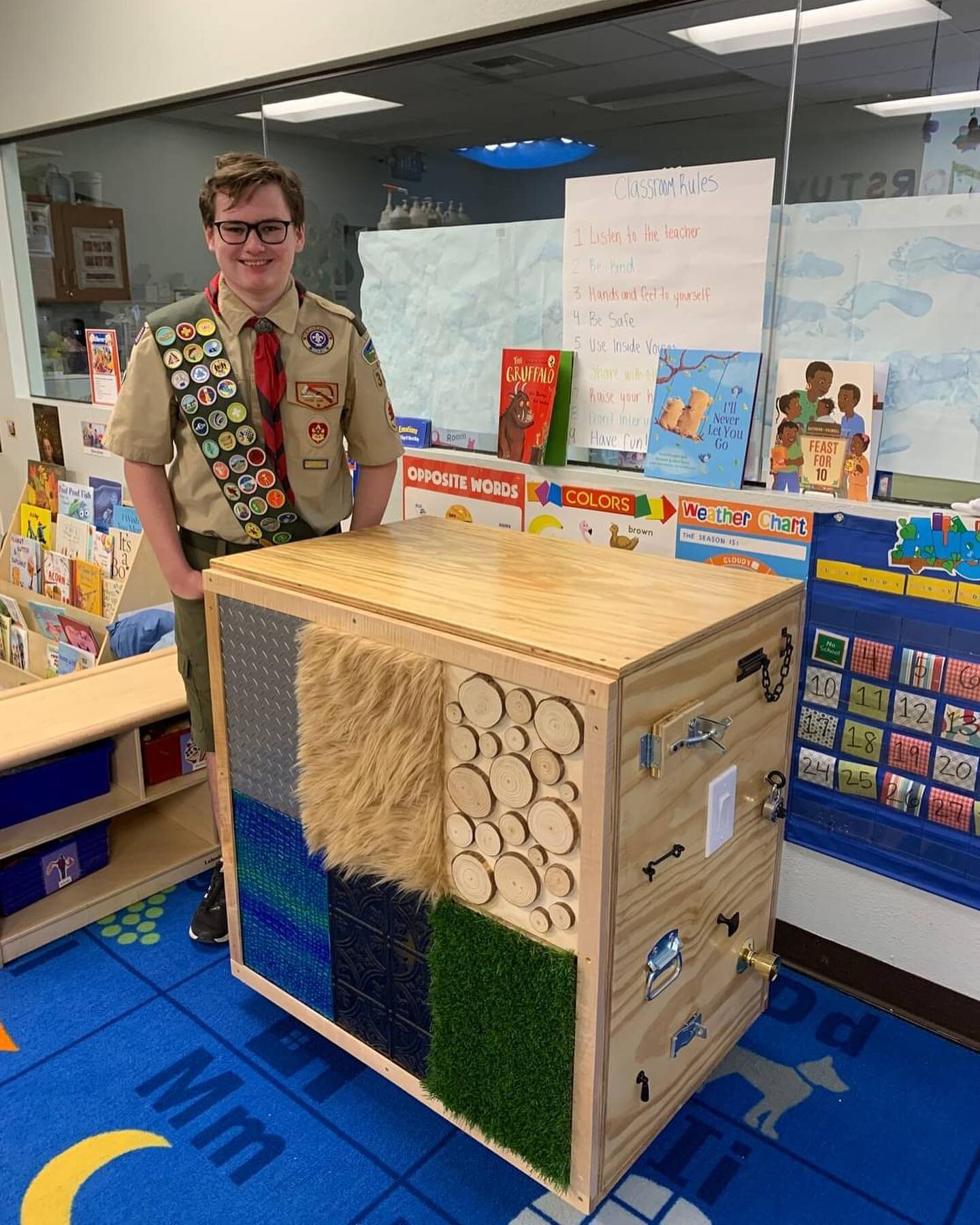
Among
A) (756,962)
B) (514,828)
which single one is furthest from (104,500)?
(756,962)

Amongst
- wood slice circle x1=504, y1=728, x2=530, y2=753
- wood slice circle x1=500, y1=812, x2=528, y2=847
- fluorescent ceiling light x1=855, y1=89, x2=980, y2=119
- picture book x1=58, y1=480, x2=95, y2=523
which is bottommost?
wood slice circle x1=500, y1=812, x2=528, y2=847

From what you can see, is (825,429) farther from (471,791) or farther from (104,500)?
(104,500)

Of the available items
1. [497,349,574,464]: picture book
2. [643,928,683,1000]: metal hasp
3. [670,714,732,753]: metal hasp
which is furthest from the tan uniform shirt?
[643,928,683,1000]: metal hasp

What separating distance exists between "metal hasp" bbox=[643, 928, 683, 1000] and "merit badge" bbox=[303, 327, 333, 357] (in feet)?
4.01

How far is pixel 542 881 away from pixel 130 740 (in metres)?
1.31

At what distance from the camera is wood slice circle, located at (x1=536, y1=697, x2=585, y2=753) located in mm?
1197

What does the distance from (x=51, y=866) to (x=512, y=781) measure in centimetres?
136

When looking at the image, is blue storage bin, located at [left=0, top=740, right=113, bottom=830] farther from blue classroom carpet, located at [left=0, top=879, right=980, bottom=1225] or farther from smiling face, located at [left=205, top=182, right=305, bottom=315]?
smiling face, located at [left=205, top=182, right=305, bottom=315]

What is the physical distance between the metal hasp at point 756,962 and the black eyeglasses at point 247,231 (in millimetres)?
1522

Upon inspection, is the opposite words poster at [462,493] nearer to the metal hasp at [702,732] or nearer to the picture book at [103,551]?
the metal hasp at [702,732]

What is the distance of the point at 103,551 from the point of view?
328 centimetres

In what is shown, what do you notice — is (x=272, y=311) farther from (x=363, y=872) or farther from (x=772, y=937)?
(x=772, y=937)

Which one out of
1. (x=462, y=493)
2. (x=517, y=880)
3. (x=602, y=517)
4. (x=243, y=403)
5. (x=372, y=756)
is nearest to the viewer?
(x=517, y=880)

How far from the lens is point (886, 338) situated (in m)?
1.66
